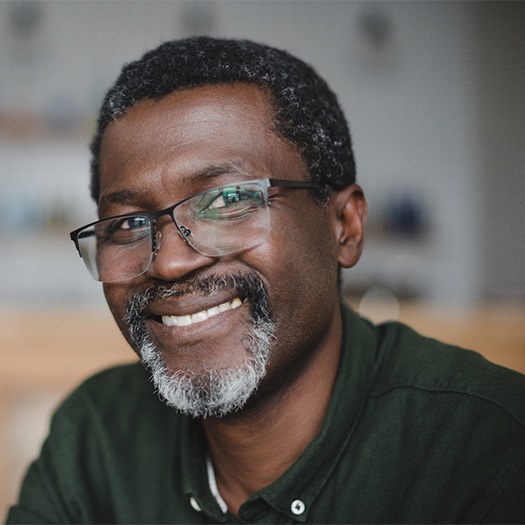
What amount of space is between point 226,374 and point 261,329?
10 cm

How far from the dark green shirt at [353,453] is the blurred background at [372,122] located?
2.79m

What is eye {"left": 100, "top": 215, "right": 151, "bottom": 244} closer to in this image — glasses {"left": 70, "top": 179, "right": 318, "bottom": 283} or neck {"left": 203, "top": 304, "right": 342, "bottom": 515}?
glasses {"left": 70, "top": 179, "right": 318, "bottom": 283}

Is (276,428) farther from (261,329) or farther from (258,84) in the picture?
(258,84)

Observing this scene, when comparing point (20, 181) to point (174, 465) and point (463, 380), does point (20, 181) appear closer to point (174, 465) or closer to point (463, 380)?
point (174, 465)

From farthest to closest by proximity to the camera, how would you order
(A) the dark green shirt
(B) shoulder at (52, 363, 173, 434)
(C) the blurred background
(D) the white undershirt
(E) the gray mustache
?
(C) the blurred background, (B) shoulder at (52, 363, 173, 434), (D) the white undershirt, (E) the gray mustache, (A) the dark green shirt

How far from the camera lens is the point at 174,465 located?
4.87 ft

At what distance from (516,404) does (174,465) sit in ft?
2.32

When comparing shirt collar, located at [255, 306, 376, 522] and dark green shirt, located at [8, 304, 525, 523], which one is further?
shirt collar, located at [255, 306, 376, 522]

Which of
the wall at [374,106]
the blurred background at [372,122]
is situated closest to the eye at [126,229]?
the blurred background at [372,122]

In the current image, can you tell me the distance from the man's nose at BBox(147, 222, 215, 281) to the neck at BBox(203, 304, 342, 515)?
0.28 m

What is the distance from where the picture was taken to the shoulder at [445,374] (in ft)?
3.88

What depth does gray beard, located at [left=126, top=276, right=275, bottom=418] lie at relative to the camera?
47.6 inches

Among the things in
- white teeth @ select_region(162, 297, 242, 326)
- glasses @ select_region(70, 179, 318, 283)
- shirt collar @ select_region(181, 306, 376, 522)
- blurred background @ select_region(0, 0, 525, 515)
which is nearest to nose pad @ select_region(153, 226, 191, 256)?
glasses @ select_region(70, 179, 318, 283)

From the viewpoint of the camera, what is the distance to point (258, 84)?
1.33m
